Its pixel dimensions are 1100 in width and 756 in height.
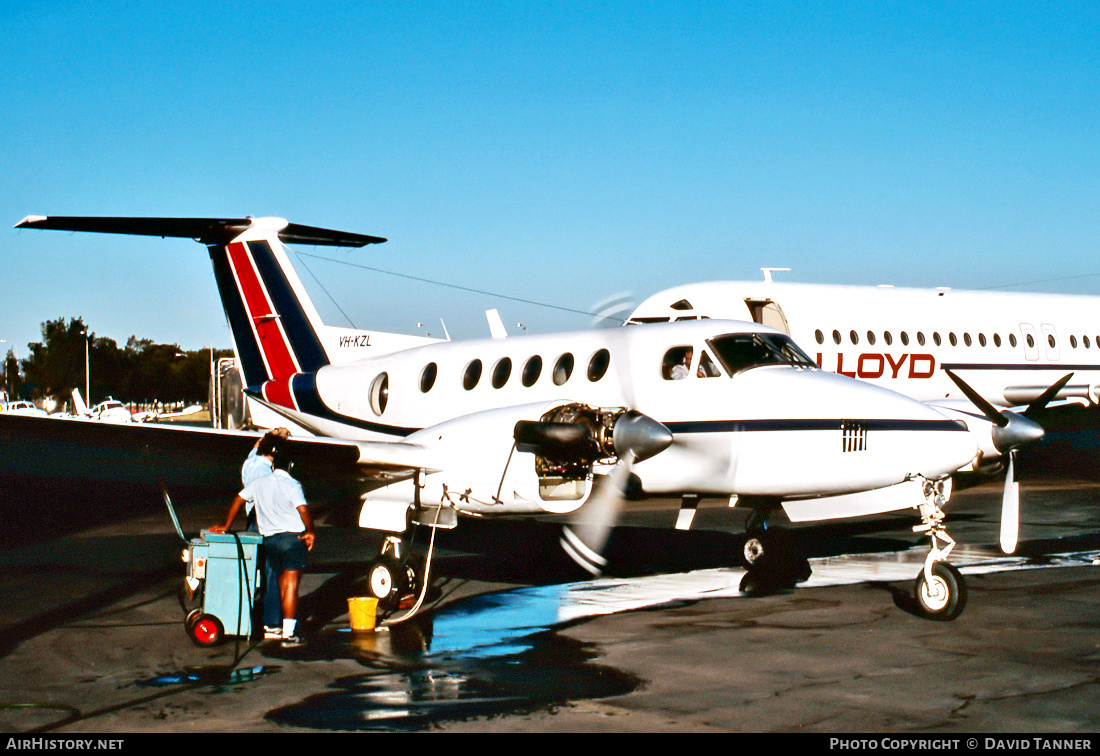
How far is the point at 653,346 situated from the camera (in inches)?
421

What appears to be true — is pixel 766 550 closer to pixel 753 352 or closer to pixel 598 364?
pixel 753 352

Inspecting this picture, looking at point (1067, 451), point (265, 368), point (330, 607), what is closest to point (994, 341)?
point (1067, 451)

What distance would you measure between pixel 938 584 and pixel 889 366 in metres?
14.4

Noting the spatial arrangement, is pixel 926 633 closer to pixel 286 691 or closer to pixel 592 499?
pixel 592 499

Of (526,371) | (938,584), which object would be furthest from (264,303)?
(938,584)

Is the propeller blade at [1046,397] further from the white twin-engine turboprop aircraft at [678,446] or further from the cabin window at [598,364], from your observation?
the cabin window at [598,364]

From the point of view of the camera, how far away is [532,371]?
38.4ft

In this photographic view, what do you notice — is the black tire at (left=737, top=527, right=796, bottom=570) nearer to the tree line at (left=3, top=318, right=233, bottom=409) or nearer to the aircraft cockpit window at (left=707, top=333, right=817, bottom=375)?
the aircraft cockpit window at (left=707, top=333, right=817, bottom=375)

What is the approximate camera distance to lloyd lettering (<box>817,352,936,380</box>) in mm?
22188

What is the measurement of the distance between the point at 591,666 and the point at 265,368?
391 inches

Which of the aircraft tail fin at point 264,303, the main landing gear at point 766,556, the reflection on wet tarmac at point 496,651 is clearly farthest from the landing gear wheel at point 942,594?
the aircraft tail fin at point 264,303

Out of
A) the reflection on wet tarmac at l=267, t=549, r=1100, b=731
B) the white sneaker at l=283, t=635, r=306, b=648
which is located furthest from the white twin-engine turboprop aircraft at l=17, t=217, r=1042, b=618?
the white sneaker at l=283, t=635, r=306, b=648

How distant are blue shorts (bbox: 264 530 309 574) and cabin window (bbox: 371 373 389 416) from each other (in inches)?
205

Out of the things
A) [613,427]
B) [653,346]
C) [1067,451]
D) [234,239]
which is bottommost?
[1067,451]
